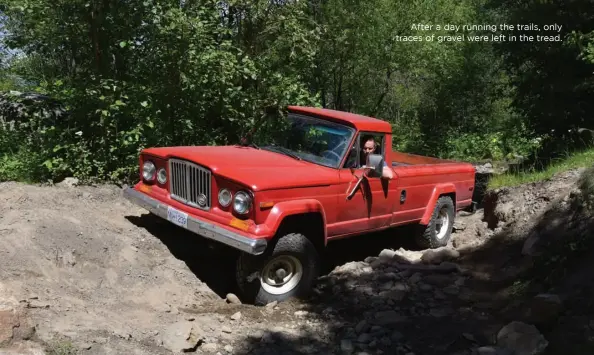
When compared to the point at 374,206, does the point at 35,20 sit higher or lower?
higher

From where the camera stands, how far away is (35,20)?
684 centimetres

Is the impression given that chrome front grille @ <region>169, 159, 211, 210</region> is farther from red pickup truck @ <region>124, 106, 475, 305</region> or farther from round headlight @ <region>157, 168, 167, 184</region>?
round headlight @ <region>157, 168, 167, 184</region>

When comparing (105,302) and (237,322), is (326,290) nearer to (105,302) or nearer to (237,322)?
(237,322)

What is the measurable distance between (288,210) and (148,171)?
177cm

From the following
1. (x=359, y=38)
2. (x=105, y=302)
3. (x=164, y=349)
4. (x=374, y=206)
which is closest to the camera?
(x=164, y=349)

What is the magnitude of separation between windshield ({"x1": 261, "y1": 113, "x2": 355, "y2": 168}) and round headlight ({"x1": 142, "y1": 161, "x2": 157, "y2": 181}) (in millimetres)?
1358

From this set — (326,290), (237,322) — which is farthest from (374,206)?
(237,322)

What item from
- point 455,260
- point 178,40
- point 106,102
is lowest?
point 455,260

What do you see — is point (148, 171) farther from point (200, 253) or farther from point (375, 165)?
point (375, 165)

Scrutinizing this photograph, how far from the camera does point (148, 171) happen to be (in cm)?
582

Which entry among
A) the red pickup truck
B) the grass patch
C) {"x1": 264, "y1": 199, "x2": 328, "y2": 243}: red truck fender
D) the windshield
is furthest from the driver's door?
the grass patch

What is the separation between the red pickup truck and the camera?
4934 mm

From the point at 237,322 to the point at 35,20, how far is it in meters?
4.85

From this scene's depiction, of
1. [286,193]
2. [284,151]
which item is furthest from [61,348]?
[284,151]
